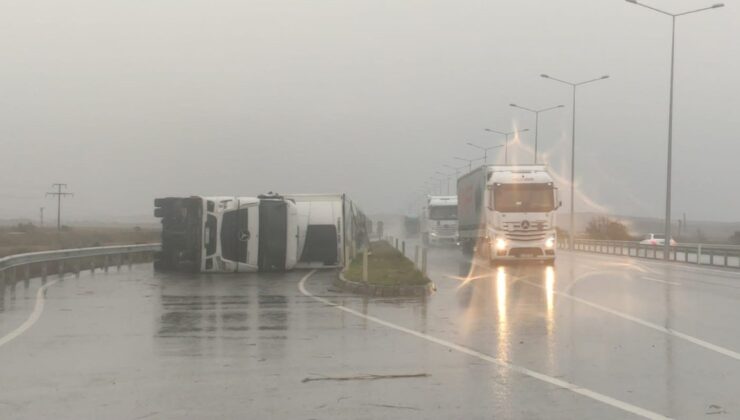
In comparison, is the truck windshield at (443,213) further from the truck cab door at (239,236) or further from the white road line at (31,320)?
the white road line at (31,320)

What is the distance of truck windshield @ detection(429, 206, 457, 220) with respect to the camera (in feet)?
178

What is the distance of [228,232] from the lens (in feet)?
78.2

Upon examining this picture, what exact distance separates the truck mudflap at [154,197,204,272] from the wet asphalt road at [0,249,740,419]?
22.3 feet

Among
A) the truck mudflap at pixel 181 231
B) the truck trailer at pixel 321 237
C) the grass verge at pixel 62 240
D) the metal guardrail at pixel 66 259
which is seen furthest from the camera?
the grass verge at pixel 62 240

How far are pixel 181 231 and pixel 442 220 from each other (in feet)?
106

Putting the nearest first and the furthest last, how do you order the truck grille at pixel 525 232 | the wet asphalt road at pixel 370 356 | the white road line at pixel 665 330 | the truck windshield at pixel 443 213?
1. the wet asphalt road at pixel 370 356
2. the white road line at pixel 665 330
3. the truck grille at pixel 525 232
4. the truck windshield at pixel 443 213

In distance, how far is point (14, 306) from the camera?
48.0 feet

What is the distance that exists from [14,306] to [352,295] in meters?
7.10

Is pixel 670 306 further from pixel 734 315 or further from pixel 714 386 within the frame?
pixel 714 386

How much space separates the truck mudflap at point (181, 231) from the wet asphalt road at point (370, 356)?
6787 millimetres

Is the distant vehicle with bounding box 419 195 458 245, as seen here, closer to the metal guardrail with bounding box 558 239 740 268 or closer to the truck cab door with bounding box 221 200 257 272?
the metal guardrail with bounding box 558 239 740 268

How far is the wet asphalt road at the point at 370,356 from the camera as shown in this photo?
670cm

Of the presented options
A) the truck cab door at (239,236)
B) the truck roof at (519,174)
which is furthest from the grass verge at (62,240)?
the truck roof at (519,174)

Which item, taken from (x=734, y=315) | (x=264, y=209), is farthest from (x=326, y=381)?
(x=264, y=209)
